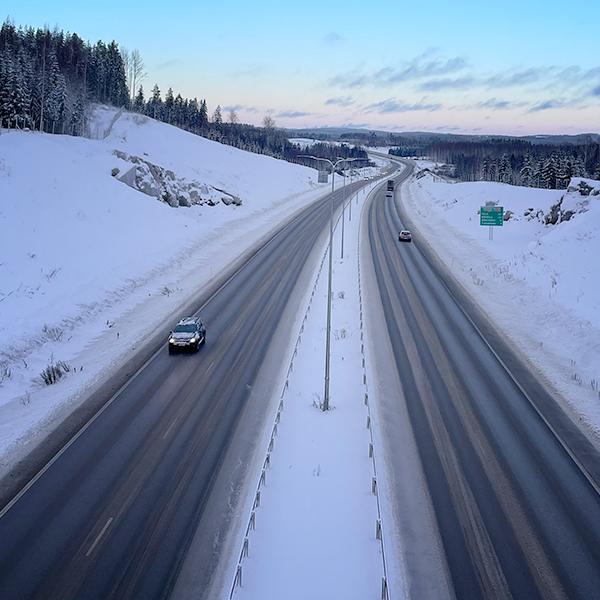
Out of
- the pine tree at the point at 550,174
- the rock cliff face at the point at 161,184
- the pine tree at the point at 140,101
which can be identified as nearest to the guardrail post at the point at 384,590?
the rock cliff face at the point at 161,184

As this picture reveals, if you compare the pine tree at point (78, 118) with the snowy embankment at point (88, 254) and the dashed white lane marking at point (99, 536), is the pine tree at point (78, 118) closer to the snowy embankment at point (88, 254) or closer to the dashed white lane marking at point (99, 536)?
the snowy embankment at point (88, 254)

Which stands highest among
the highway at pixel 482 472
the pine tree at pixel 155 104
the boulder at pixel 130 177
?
the pine tree at pixel 155 104

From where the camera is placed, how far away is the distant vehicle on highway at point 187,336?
88.5 feet

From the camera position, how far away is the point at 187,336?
89.4 ft

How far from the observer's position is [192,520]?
574 inches

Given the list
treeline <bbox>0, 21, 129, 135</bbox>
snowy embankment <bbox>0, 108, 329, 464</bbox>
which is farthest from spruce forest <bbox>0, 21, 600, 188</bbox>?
snowy embankment <bbox>0, 108, 329, 464</bbox>

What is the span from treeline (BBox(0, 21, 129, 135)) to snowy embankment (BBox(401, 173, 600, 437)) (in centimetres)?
6058

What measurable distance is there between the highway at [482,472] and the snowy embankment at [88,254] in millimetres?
13509

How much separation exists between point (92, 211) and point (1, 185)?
24.5ft

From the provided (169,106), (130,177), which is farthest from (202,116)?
(130,177)

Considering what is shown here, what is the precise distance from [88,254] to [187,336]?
1791 centimetres

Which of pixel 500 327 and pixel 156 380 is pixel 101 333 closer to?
pixel 156 380

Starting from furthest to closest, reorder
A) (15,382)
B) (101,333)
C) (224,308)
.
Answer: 1. (224,308)
2. (101,333)
3. (15,382)

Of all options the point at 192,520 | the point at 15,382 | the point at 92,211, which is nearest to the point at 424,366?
the point at 192,520
